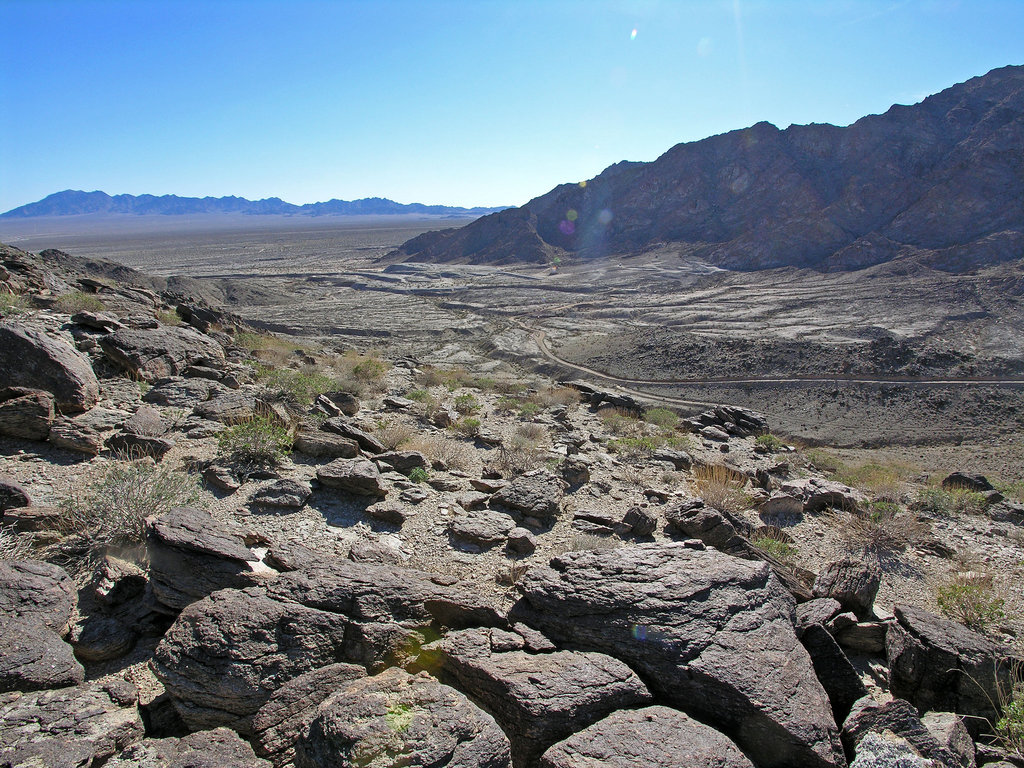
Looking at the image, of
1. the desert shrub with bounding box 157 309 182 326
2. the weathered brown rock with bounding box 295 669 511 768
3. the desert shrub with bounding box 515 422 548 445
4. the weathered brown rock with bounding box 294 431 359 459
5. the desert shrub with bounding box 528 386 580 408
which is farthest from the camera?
the desert shrub with bounding box 528 386 580 408

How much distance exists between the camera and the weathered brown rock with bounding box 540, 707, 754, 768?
2.59m

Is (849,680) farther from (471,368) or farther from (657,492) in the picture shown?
(471,368)

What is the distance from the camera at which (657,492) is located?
777cm

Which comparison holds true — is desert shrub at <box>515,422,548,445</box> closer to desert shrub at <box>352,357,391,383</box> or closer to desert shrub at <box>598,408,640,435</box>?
desert shrub at <box>598,408,640,435</box>

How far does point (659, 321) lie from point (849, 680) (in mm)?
37574

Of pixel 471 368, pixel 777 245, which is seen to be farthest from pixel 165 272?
pixel 777 245

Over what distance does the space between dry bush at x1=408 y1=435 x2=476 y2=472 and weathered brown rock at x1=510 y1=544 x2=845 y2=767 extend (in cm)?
405

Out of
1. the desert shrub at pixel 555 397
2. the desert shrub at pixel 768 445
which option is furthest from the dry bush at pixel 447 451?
the desert shrub at pixel 768 445

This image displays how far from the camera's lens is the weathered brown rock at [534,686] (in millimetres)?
2834

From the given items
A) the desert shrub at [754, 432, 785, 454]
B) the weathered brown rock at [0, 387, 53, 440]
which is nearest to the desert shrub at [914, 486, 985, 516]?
the desert shrub at [754, 432, 785, 454]

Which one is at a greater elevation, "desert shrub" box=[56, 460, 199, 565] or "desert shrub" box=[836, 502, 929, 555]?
"desert shrub" box=[56, 460, 199, 565]

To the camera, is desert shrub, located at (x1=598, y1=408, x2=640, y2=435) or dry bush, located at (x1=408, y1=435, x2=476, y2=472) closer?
dry bush, located at (x1=408, y1=435, x2=476, y2=472)

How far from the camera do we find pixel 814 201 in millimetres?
59781

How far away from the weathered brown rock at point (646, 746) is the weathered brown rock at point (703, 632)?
31cm
